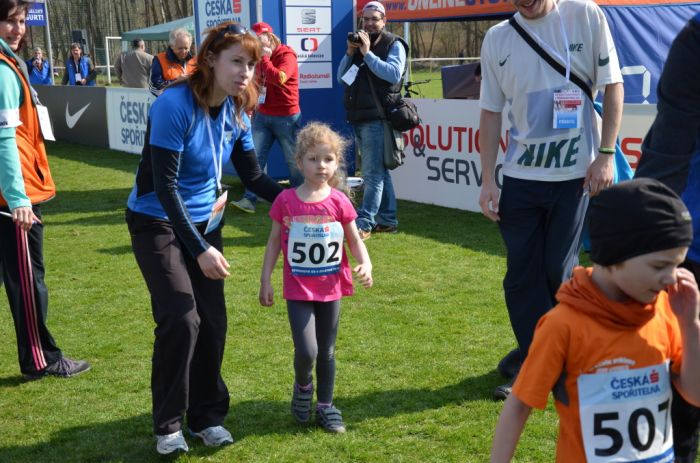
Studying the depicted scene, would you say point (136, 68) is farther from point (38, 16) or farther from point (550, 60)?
point (550, 60)

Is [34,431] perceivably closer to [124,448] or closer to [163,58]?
[124,448]

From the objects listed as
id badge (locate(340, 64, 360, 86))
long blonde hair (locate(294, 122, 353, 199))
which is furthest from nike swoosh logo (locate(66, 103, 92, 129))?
long blonde hair (locate(294, 122, 353, 199))

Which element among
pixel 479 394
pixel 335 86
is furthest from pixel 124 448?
pixel 335 86

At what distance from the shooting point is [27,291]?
4.85m

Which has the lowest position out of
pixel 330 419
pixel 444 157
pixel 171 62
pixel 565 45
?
pixel 444 157

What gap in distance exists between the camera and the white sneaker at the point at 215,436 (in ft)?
13.1

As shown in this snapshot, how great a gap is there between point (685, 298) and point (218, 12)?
37.1 feet

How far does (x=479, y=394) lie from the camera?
4582 mm

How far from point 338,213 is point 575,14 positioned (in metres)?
1.33

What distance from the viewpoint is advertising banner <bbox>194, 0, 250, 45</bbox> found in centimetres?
1177

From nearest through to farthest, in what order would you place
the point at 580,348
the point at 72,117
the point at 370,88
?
1. the point at 580,348
2. the point at 370,88
3. the point at 72,117

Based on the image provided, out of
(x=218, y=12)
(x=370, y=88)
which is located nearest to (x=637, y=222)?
(x=370, y=88)

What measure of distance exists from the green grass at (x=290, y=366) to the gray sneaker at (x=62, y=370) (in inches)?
2.6

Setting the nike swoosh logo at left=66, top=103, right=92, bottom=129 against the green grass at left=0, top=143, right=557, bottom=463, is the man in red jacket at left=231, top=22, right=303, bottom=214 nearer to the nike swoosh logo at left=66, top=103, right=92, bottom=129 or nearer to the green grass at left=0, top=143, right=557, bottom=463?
the green grass at left=0, top=143, right=557, bottom=463
